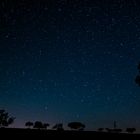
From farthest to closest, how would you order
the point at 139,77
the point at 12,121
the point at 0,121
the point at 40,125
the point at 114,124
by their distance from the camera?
the point at 12,121
the point at 0,121
the point at 40,125
the point at 114,124
the point at 139,77

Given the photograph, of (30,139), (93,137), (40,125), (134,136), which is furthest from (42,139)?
(40,125)

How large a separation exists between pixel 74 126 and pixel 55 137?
47667 mm

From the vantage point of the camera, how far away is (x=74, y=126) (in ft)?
208

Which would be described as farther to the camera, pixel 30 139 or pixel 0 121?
pixel 0 121

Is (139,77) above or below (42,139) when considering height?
above

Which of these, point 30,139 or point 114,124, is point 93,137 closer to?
point 30,139

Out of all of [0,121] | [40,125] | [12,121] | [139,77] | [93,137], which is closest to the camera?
[93,137]

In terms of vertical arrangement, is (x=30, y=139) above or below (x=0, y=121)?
below

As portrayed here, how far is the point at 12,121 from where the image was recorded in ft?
257

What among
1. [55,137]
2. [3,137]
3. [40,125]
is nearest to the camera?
[3,137]

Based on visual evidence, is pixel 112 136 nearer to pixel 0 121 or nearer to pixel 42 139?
pixel 42 139

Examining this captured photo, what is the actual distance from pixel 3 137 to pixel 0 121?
198ft

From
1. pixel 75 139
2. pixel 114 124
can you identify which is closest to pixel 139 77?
pixel 75 139

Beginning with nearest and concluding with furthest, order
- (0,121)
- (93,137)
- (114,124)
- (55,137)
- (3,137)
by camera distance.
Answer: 1. (3,137)
2. (55,137)
3. (93,137)
4. (114,124)
5. (0,121)
